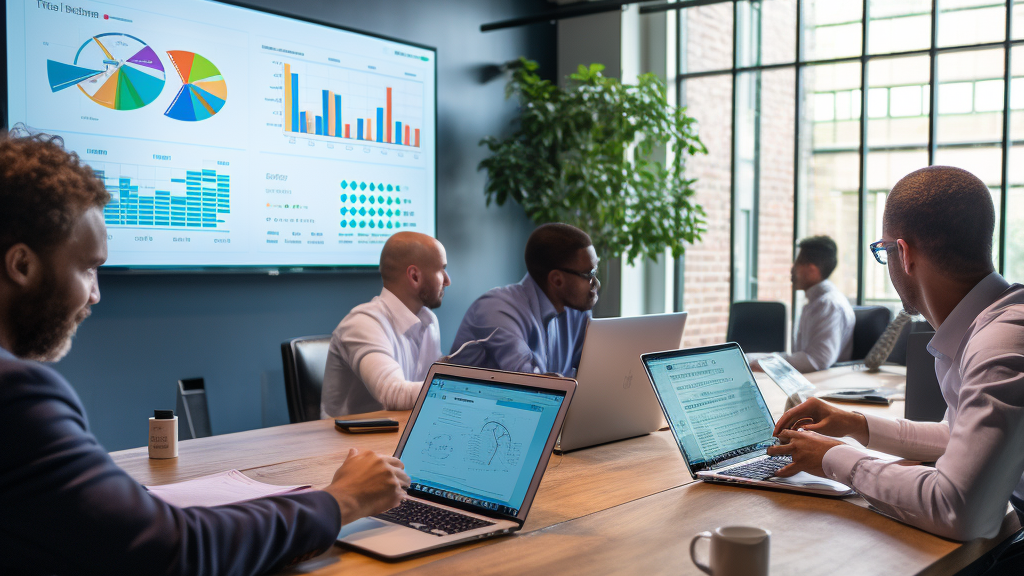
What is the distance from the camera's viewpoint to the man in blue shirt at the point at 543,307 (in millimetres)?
2512

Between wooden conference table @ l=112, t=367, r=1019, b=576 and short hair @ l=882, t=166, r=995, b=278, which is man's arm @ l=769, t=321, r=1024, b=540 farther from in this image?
short hair @ l=882, t=166, r=995, b=278

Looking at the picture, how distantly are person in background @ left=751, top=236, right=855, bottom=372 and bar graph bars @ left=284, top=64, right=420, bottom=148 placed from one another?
235 centimetres

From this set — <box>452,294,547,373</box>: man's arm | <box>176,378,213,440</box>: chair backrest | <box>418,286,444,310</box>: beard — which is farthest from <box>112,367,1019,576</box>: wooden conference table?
<box>176,378,213,440</box>: chair backrest

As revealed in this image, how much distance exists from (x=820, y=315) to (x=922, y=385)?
1.87 m

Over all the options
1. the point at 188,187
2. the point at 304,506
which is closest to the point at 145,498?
the point at 304,506

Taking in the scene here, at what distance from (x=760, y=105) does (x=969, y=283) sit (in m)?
4.23

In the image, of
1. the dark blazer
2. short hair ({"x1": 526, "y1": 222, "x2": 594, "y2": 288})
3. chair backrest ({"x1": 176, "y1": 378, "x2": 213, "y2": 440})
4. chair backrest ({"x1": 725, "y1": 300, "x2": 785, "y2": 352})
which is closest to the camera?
the dark blazer

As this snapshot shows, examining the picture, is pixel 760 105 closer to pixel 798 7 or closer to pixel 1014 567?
pixel 798 7

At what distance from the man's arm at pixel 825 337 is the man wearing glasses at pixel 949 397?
2.11m

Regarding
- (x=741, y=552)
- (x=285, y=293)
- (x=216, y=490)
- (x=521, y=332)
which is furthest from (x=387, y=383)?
(x=285, y=293)

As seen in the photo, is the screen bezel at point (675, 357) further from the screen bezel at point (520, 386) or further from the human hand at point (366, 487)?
the human hand at point (366, 487)

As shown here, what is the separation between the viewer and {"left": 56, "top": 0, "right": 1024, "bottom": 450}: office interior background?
389cm

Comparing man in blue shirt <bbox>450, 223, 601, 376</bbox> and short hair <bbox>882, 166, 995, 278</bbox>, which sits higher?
short hair <bbox>882, 166, 995, 278</bbox>

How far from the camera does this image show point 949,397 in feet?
4.73
